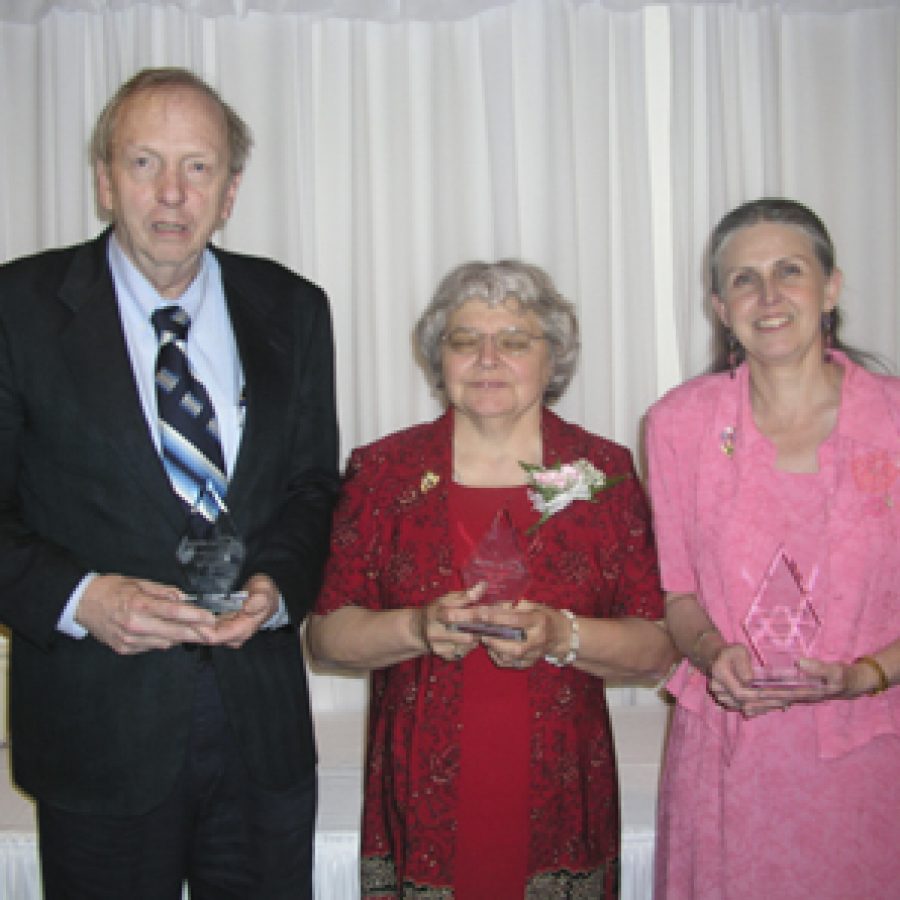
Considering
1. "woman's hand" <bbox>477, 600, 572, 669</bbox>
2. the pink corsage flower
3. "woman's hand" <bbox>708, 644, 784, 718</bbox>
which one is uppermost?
the pink corsage flower

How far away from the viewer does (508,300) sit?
245 cm

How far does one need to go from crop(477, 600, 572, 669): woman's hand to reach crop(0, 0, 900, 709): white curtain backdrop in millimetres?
2103

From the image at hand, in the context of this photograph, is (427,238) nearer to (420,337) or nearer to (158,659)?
(420,337)

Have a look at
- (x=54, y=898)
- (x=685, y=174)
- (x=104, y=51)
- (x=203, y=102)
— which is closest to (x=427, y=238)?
(x=685, y=174)

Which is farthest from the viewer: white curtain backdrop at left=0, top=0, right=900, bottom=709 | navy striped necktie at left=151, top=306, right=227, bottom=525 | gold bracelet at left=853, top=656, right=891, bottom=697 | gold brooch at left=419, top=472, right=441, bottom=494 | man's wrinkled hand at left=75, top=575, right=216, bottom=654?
white curtain backdrop at left=0, top=0, right=900, bottom=709

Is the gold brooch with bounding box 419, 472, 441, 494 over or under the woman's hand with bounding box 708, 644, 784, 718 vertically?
over

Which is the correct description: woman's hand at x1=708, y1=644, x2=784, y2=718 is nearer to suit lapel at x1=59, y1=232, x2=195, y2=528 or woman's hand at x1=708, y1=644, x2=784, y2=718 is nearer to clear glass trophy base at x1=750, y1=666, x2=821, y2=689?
clear glass trophy base at x1=750, y1=666, x2=821, y2=689

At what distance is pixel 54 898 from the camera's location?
211cm

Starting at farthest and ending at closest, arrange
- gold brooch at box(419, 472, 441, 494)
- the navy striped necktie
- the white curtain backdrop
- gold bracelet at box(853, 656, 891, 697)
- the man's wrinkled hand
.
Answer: the white curtain backdrop → gold brooch at box(419, 472, 441, 494) → gold bracelet at box(853, 656, 891, 697) → the navy striped necktie → the man's wrinkled hand

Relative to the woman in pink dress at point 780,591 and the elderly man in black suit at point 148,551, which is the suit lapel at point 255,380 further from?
the woman in pink dress at point 780,591

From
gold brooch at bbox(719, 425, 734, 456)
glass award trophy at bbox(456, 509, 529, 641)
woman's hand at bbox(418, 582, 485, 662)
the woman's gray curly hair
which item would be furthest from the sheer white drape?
woman's hand at bbox(418, 582, 485, 662)

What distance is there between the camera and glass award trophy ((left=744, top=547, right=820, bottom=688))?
2.11 metres

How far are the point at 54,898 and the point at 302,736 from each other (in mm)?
617

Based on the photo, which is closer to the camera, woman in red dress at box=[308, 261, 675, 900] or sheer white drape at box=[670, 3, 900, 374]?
woman in red dress at box=[308, 261, 675, 900]
